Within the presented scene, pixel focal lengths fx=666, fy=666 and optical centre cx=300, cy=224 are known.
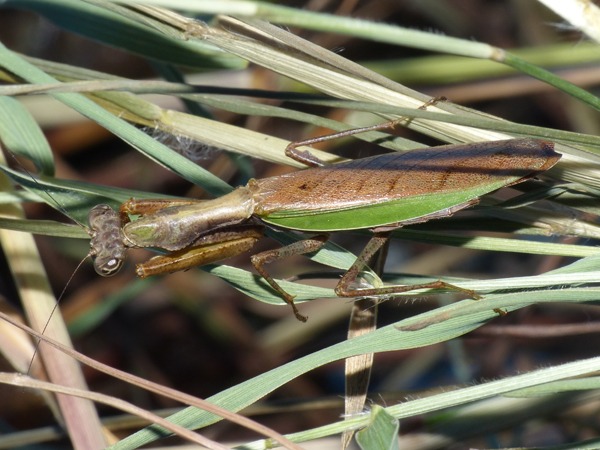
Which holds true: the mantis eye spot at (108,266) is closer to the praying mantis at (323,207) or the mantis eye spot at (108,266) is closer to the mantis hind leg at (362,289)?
the praying mantis at (323,207)

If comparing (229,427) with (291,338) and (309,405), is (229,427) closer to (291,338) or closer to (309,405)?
(291,338)

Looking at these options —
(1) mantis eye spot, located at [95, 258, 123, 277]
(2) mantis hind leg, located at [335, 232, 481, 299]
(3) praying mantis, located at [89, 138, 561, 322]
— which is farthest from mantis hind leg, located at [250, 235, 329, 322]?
(1) mantis eye spot, located at [95, 258, 123, 277]

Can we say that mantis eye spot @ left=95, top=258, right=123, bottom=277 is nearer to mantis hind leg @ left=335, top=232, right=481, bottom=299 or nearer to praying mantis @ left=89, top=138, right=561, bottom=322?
praying mantis @ left=89, top=138, right=561, bottom=322

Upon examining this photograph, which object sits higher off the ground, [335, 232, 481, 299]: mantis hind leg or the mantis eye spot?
the mantis eye spot

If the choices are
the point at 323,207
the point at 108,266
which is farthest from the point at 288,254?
the point at 108,266

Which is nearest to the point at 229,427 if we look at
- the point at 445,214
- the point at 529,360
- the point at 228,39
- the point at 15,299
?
the point at 15,299

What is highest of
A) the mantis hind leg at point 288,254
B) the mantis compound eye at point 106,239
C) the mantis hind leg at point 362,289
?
the mantis compound eye at point 106,239

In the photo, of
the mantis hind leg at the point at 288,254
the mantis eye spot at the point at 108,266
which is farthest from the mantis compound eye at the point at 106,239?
the mantis hind leg at the point at 288,254
